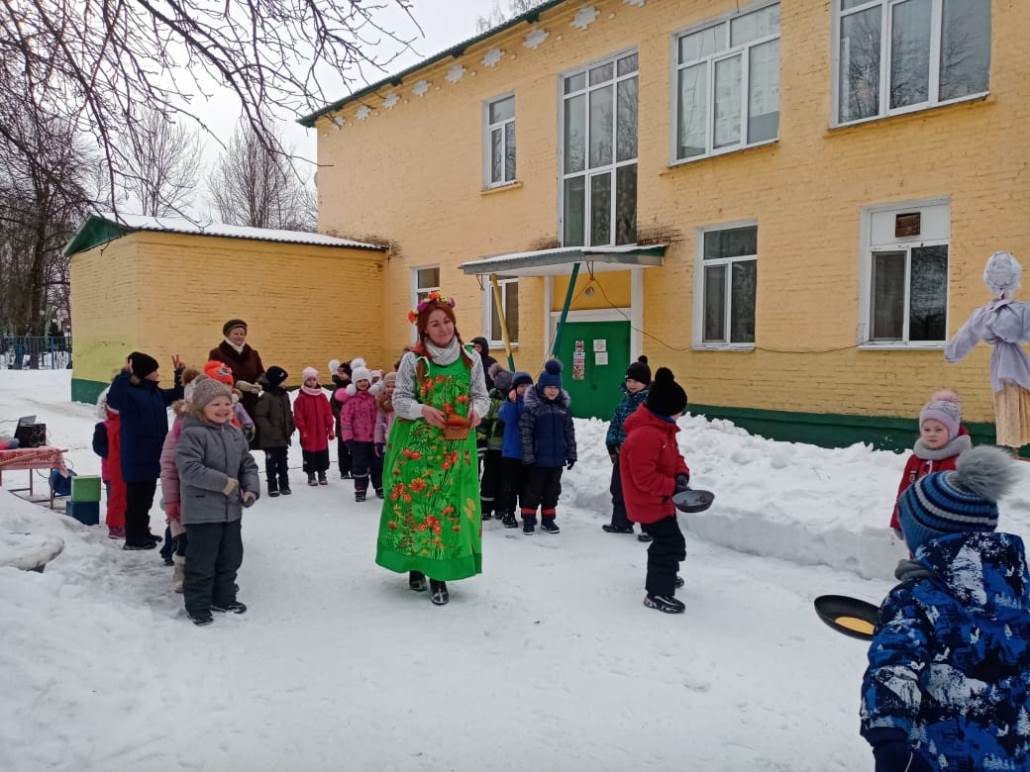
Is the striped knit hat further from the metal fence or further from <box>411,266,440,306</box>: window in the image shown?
the metal fence

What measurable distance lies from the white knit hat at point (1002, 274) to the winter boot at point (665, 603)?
389cm

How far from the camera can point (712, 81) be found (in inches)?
454

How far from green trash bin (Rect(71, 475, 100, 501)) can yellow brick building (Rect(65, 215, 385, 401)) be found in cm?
910

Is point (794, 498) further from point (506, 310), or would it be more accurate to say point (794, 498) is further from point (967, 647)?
point (506, 310)

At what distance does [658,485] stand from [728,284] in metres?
7.05

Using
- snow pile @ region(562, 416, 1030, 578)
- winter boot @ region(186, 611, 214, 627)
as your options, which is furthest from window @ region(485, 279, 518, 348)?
winter boot @ region(186, 611, 214, 627)

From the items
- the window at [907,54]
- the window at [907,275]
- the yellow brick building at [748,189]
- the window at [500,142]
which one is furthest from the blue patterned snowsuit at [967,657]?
the window at [500,142]

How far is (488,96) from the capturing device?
15102 mm

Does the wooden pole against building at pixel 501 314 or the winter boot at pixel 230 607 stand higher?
the wooden pole against building at pixel 501 314

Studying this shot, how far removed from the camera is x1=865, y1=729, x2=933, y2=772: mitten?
1.87 metres

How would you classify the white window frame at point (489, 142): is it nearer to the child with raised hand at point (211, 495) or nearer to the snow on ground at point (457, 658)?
the snow on ground at point (457, 658)

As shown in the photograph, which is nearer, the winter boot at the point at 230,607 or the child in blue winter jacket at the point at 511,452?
the winter boot at the point at 230,607

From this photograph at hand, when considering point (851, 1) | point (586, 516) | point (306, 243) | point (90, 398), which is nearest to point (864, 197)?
point (851, 1)

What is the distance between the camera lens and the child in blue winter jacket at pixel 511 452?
7.42m
